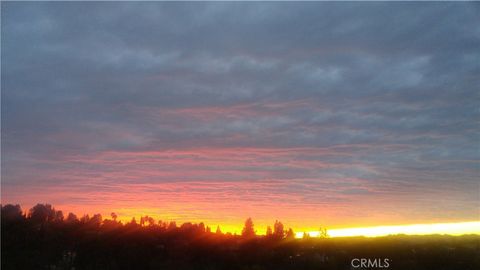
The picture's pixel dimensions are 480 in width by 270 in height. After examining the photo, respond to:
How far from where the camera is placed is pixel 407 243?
197 feet

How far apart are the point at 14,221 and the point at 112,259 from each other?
15.7m

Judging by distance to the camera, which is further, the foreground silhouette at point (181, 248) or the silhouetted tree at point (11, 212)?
the silhouetted tree at point (11, 212)

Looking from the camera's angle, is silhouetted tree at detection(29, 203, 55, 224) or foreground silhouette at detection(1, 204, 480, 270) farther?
silhouetted tree at detection(29, 203, 55, 224)

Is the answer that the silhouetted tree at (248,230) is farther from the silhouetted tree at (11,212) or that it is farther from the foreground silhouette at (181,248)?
the silhouetted tree at (11,212)

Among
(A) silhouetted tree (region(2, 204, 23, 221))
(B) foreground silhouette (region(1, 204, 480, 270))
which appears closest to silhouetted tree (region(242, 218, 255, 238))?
(B) foreground silhouette (region(1, 204, 480, 270))

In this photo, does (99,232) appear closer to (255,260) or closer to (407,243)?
(255,260)

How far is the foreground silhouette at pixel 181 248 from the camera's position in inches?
1847
